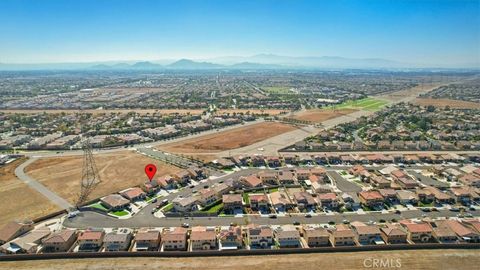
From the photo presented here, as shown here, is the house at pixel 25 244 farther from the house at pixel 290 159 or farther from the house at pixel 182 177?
the house at pixel 290 159

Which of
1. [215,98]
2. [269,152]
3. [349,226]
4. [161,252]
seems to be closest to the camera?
[161,252]

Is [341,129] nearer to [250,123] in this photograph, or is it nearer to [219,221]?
[250,123]

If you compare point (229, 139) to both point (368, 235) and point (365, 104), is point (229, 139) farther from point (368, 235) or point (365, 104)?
point (365, 104)

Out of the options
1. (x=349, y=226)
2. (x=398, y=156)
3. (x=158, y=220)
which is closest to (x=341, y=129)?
(x=398, y=156)

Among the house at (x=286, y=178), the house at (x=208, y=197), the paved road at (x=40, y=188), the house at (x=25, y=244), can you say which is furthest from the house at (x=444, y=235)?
the paved road at (x=40, y=188)

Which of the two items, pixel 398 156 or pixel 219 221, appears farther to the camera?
pixel 398 156
